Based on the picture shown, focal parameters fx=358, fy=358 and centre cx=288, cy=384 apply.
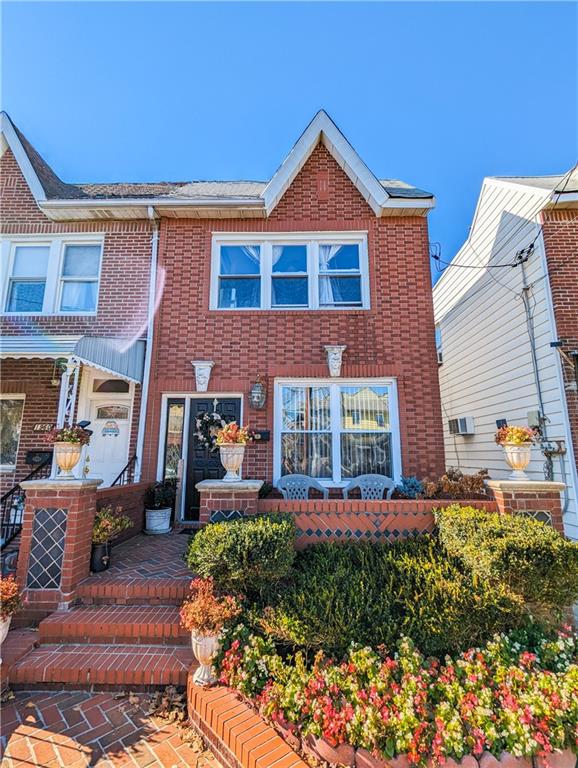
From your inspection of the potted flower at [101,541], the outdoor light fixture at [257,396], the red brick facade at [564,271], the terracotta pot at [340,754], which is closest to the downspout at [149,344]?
the outdoor light fixture at [257,396]

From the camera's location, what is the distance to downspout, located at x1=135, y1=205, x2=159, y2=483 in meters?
7.27

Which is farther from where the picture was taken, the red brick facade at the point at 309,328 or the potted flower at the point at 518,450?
the red brick facade at the point at 309,328

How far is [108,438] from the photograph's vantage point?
24.8 ft

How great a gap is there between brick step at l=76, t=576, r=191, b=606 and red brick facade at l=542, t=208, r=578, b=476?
Answer: 24.4ft

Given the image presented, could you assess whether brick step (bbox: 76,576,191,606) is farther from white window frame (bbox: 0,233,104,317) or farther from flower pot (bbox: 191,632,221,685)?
white window frame (bbox: 0,233,104,317)

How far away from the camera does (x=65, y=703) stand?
3.18 meters

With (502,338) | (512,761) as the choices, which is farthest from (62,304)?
(502,338)

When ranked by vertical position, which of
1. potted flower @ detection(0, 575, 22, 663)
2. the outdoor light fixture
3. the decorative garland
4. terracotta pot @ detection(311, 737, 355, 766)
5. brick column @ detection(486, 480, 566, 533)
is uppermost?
the outdoor light fixture

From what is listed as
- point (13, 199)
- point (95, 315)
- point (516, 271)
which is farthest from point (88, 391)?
point (516, 271)

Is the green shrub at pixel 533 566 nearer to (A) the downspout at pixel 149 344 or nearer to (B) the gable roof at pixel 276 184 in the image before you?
(A) the downspout at pixel 149 344

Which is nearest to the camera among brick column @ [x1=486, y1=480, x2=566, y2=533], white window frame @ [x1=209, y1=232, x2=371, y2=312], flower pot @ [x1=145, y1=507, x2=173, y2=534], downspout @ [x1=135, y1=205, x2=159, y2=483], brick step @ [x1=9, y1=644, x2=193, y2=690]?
brick step @ [x1=9, y1=644, x2=193, y2=690]

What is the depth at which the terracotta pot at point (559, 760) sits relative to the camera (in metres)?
2.37

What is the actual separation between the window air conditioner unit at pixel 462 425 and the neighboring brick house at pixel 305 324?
13.1ft

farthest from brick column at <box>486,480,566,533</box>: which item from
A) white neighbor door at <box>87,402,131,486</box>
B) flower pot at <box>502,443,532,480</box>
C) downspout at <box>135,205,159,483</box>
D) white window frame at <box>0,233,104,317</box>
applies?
white window frame at <box>0,233,104,317</box>
